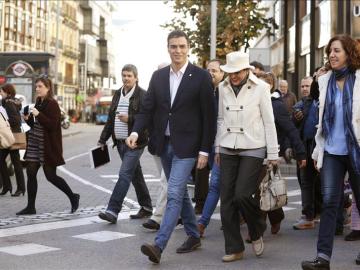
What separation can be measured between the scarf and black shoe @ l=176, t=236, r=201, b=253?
5.55 ft

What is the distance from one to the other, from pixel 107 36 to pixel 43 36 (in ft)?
151

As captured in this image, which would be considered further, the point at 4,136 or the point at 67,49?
the point at 67,49

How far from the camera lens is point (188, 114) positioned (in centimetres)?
686

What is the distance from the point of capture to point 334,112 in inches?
248

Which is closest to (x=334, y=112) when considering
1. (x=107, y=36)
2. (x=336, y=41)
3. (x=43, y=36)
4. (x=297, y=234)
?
(x=336, y=41)

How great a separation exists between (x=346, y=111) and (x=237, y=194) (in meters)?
1.17

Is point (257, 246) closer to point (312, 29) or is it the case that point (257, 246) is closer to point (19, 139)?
point (19, 139)

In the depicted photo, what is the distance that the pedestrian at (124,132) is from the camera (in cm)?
902

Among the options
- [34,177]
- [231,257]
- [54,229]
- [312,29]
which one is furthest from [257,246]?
[312,29]

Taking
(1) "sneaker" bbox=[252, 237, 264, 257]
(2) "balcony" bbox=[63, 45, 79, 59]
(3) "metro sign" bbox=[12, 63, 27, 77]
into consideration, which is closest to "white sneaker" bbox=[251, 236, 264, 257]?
(1) "sneaker" bbox=[252, 237, 264, 257]

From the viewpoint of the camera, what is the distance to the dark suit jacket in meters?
6.84

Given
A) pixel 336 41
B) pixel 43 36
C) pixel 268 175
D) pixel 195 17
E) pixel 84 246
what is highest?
pixel 43 36

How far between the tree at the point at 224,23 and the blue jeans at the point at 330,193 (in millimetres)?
19172

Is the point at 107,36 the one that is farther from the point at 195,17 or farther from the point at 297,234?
the point at 297,234
